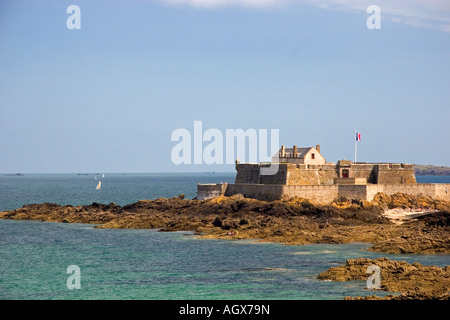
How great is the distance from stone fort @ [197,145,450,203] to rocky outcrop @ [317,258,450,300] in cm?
2423

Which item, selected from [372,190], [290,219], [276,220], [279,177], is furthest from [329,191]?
[276,220]

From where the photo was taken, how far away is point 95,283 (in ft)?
107

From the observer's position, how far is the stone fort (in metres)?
57.2

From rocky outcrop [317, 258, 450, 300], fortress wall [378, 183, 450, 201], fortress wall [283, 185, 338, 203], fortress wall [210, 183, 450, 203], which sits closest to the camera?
rocky outcrop [317, 258, 450, 300]

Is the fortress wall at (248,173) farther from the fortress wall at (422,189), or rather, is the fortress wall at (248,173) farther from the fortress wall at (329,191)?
the fortress wall at (422,189)

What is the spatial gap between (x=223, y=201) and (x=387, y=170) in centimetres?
1616

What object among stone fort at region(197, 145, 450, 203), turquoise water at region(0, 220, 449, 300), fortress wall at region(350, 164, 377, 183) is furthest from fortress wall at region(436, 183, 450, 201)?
turquoise water at region(0, 220, 449, 300)

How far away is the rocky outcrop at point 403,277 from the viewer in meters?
26.6

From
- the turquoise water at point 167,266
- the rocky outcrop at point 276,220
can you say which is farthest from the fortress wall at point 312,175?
the turquoise water at point 167,266

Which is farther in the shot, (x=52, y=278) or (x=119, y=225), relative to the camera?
(x=119, y=225)

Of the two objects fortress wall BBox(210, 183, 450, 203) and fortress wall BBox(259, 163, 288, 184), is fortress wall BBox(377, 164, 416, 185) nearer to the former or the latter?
fortress wall BBox(210, 183, 450, 203)

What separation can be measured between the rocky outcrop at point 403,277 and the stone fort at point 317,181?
24.2 meters
